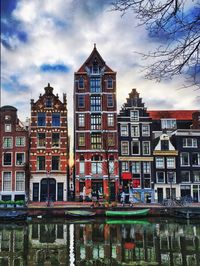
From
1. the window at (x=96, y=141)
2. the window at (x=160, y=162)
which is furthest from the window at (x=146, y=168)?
the window at (x=96, y=141)

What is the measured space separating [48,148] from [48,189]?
6.34 m

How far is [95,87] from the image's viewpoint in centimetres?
5878

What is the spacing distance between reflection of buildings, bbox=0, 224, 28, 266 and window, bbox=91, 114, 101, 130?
25.6m

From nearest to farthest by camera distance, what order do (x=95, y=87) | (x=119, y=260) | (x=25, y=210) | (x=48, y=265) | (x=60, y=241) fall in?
(x=48, y=265) → (x=119, y=260) → (x=60, y=241) → (x=25, y=210) → (x=95, y=87)

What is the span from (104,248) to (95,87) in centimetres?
3888

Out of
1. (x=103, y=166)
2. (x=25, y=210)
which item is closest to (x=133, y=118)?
(x=103, y=166)

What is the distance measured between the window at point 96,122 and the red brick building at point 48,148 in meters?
4.29

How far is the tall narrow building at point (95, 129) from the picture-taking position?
54906 millimetres

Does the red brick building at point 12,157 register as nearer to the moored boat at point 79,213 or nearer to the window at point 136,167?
the moored boat at point 79,213

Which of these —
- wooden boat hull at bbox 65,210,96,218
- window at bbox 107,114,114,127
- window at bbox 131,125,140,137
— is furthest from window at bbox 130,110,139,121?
wooden boat hull at bbox 65,210,96,218

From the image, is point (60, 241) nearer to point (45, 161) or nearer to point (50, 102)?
point (45, 161)

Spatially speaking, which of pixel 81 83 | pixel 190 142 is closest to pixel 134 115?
pixel 190 142

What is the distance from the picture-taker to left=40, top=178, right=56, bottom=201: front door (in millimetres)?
53466

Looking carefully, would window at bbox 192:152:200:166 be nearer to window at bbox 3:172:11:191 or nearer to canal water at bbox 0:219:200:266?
canal water at bbox 0:219:200:266
